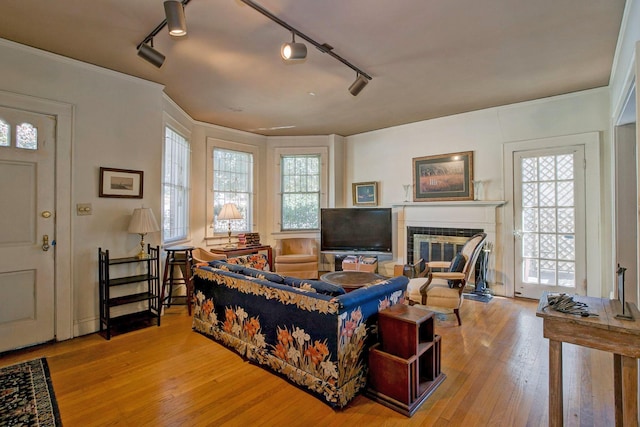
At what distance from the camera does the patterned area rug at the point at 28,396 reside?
6.12 feet

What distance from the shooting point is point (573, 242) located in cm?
395

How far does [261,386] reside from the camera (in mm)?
2238

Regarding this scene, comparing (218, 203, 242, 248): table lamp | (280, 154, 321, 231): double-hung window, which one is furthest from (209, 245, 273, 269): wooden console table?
(280, 154, 321, 231): double-hung window

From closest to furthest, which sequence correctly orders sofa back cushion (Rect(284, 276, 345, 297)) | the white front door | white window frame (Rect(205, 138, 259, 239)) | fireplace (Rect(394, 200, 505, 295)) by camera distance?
sofa back cushion (Rect(284, 276, 345, 297)), the white front door, fireplace (Rect(394, 200, 505, 295)), white window frame (Rect(205, 138, 259, 239))

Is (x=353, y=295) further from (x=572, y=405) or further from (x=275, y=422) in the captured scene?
(x=572, y=405)

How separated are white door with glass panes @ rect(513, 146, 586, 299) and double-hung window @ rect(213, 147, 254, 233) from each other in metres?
4.38

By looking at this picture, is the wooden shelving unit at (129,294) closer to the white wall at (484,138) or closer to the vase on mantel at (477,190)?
the white wall at (484,138)

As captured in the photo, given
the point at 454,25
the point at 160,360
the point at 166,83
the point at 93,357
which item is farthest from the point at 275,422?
the point at 166,83

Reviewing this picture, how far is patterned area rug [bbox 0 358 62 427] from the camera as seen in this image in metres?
1.87

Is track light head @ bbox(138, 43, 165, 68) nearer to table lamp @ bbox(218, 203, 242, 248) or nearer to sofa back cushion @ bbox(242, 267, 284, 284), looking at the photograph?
sofa back cushion @ bbox(242, 267, 284, 284)

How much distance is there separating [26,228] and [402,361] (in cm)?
348

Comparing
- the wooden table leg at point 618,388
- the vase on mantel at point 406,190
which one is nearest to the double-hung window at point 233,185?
the vase on mantel at point 406,190

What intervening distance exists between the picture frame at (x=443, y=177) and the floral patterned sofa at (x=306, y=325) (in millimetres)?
2794

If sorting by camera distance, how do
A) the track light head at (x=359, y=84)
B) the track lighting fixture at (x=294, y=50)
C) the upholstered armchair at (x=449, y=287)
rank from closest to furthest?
the track lighting fixture at (x=294, y=50) → the track light head at (x=359, y=84) → the upholstered armchair at (x=449, y=287)
